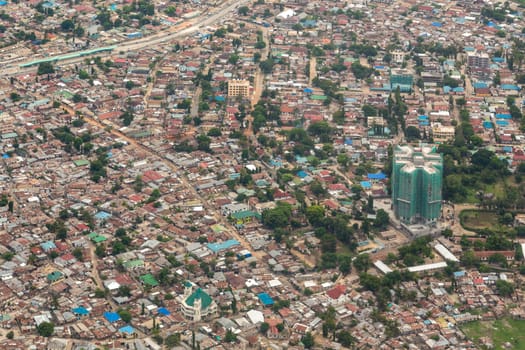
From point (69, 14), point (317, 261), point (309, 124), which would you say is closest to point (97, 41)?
point (69, 14)

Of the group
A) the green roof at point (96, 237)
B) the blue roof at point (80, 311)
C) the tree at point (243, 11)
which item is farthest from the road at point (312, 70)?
the blue roof at point (80, 311)

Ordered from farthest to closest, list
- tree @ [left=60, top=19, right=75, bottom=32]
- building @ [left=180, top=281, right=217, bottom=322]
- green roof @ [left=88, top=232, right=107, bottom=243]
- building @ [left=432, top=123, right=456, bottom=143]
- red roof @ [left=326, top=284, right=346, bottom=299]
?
tree @ [left=60, top=19, right=75, bottom=32] < building @ [left=432, top=123, right=456, bottom=143] < green roof @ [left=88, top=232, right=107, bottom=243] < red roof @ [left=326, top=284, right=346, bottom=299] < building @ [left=180, top=281, right=217, bottom=322]

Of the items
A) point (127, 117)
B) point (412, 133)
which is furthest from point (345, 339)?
point (127, 117)

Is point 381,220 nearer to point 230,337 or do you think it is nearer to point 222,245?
point 222,245

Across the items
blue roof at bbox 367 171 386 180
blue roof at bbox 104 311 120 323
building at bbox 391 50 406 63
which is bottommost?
blue roof at bbox 104 311 120 323

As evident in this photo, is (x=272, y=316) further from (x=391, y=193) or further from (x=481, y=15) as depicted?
(x=481, y=15)

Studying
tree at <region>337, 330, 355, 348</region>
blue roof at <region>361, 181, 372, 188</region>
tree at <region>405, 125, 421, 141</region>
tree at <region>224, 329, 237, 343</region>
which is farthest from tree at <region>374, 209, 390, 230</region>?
tree at <region>224, 329, 237, 343</region>

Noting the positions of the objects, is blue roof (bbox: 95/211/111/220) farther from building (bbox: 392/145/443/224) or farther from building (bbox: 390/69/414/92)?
building (bbox: 390/69/414/92)
